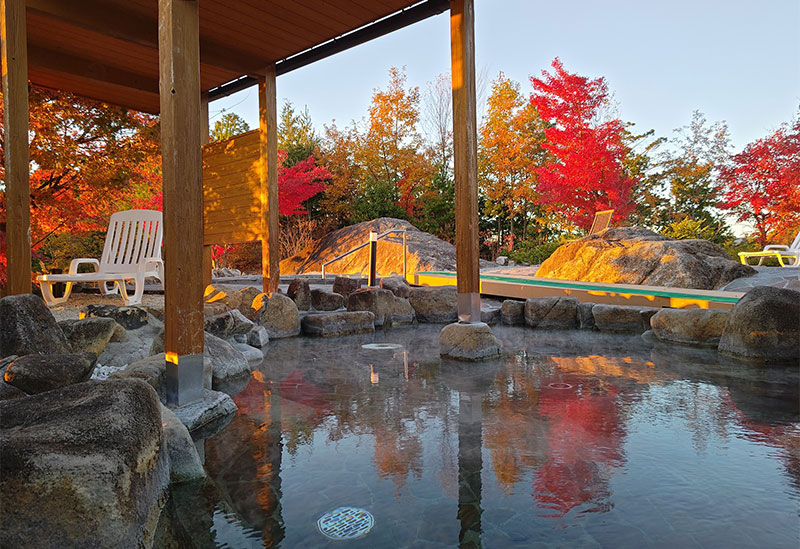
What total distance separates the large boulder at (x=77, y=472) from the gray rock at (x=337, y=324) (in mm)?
3574

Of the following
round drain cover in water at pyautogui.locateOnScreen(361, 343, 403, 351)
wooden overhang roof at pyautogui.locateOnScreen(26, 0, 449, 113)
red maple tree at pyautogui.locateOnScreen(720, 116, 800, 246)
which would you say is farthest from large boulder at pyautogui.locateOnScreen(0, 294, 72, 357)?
red maple tree at pyautogui.locateOnScreen(720, 116, 800, 246)

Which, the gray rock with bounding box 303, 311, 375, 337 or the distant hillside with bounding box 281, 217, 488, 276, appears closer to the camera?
the gray rock with bounding box 303, 311, 375, 337

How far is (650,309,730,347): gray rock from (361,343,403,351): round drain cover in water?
262 centimetres

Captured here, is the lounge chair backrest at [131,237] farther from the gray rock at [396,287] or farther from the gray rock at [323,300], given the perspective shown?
the gray rock at [396,287]

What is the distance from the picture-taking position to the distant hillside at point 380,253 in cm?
1091

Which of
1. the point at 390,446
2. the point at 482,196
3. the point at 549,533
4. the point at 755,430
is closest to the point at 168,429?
the point at 390,446

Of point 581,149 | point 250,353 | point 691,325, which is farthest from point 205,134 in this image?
point 581,149

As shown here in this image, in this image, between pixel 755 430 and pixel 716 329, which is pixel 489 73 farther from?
pixel 755 430

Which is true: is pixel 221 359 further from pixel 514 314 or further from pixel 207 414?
pixel 514 314

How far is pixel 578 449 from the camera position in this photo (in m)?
2.01

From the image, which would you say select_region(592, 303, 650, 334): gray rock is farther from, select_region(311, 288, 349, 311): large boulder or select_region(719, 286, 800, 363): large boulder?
select_region(311, 288, 349, 311): large boulder

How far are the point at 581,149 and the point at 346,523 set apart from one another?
1090cm

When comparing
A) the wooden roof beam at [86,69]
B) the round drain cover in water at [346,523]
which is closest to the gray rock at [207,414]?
the round drain cover in water at [346,523]

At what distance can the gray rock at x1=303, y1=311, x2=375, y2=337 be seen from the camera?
201 inches
